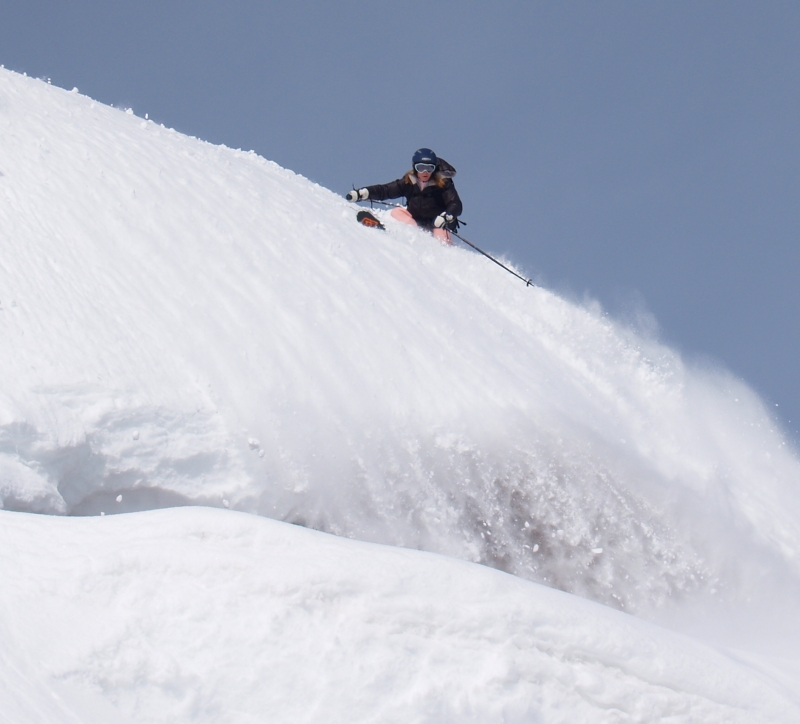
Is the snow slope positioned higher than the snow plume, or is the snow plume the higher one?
the snow plume

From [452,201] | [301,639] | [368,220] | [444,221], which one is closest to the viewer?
[301,639]

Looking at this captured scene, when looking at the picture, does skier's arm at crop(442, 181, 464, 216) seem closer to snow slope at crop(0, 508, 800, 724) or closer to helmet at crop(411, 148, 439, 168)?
helmet at crop(411, 148, 439, 168)

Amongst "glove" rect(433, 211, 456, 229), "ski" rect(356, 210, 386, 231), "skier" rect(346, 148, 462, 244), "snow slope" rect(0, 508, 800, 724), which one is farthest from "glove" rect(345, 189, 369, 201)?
"snow slope" rect(0, 508, 800, 724)

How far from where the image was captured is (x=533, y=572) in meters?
5.11

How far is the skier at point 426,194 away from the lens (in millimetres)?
9250

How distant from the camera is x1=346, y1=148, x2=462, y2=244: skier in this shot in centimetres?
925

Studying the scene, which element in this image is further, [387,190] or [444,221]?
[387,190]

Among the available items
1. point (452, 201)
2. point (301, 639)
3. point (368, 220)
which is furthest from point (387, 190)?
point (301, 639)

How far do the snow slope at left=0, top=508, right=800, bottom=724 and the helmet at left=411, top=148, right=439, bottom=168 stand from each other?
23.0 ft

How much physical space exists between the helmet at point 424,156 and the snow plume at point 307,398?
182 cm

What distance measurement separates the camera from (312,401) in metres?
4.71

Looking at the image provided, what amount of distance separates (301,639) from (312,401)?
7.27 ft

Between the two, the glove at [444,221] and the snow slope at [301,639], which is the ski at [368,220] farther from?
the snow slope at [301,639]

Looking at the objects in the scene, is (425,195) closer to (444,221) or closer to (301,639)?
(444,221)
